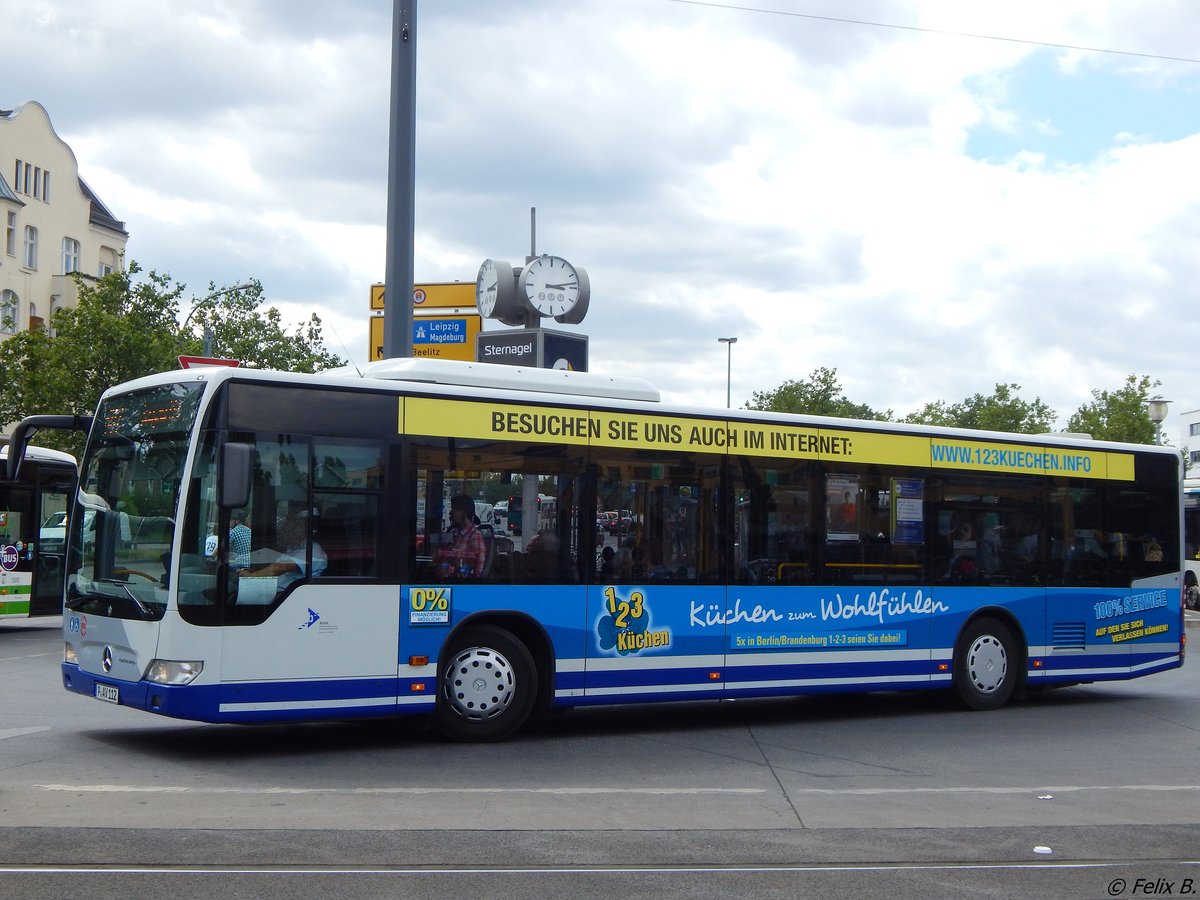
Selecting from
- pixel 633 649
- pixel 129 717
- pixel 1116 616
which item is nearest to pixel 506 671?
pixel 633 649

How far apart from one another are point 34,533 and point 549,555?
44.4 ft

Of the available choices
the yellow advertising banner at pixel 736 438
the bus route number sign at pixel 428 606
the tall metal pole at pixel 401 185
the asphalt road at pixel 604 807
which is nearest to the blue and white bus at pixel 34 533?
the asphalt road at pixel 604 807

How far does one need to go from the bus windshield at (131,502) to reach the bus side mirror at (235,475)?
506mm

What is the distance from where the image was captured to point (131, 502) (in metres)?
10.5

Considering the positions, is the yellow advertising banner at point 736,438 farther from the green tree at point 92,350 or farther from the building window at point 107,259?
the building window at point 107,259

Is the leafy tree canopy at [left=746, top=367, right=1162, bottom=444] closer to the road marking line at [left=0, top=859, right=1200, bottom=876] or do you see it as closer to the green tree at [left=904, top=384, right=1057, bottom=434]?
the green tree at [left=904, top=384, right=1057, bottom=434]

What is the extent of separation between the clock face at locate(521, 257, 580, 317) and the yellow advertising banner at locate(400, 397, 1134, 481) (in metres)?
5.90

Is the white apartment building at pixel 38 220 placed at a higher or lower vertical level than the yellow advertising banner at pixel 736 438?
higher

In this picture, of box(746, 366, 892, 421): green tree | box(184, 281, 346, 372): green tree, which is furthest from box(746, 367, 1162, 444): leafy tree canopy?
box(184, 281, 346, 372): green tree

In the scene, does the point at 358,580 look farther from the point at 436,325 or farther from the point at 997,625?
the point at 436,325

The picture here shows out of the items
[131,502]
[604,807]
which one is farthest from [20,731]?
[604,807]

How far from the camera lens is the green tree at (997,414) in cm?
6762

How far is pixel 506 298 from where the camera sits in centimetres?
1831

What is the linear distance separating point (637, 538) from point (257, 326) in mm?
35935
